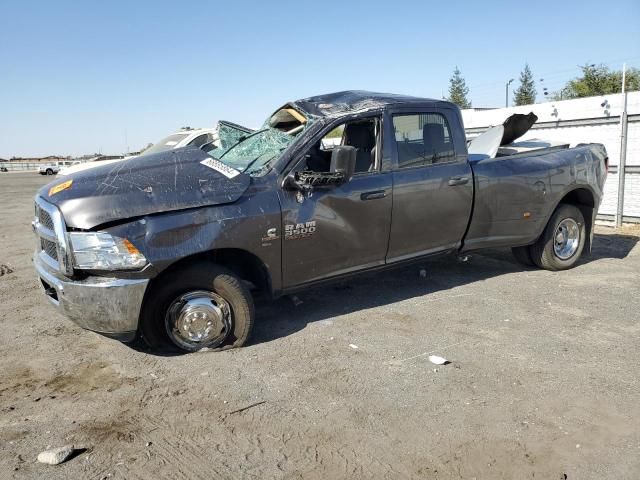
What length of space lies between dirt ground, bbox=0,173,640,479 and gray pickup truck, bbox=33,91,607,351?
48 centimetres

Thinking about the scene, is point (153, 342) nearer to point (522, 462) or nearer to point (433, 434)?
point (433, 434)

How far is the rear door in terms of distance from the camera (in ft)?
16.2

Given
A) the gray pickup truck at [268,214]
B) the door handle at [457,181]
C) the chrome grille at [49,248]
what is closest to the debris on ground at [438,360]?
the gray pickup truck at [268,214]

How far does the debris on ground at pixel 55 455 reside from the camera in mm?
2816

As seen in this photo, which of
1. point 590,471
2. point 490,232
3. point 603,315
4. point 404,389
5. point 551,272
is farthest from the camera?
point 551,272

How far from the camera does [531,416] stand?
3211 mm

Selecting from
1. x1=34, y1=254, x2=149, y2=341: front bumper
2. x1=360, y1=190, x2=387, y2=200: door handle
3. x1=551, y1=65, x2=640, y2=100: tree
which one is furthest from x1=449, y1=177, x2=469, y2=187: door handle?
x1=551, y1=65, x2=640, y2=100: tree

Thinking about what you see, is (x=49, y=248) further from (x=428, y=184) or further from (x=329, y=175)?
(x=428, y=184)

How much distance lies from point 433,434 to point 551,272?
410cm

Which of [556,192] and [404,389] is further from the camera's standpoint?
[556,192]

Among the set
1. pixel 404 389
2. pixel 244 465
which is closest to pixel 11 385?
pixel 244 465

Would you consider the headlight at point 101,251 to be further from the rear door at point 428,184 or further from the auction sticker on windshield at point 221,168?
the rear door at point 428,184

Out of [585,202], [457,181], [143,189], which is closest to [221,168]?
[143,189]

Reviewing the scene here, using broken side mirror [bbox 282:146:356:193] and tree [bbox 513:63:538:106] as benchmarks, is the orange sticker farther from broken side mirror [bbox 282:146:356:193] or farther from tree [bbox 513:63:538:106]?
tree [bbox 513:63:538:106]
